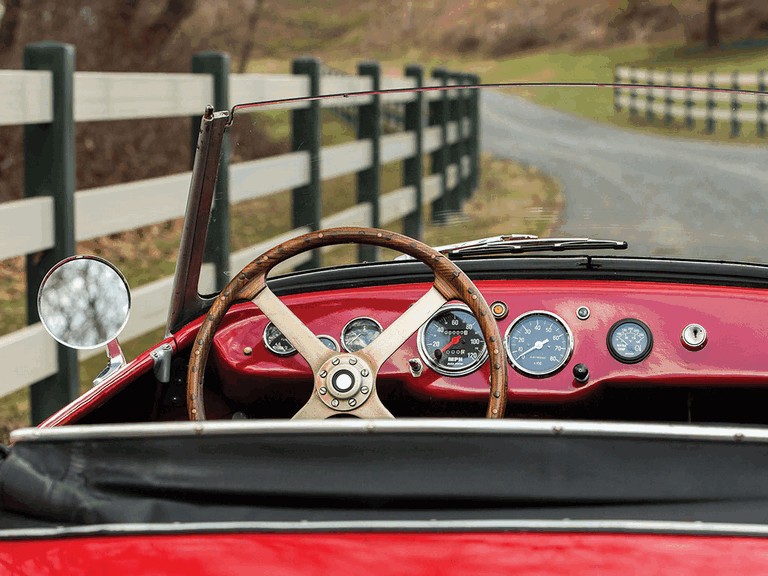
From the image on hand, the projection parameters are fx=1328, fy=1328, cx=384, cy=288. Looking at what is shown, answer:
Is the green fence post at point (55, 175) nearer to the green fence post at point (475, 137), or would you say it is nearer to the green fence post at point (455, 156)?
the green fence post at point (455, 156)

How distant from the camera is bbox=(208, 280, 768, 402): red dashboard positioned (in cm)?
296

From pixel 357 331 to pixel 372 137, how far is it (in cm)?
509

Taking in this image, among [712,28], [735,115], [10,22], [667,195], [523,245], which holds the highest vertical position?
[712,28]

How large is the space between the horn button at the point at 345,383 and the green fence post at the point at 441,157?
86 cm

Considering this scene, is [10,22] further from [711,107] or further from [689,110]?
[711,107]

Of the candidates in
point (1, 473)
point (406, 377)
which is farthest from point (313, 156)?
point (1, 473)

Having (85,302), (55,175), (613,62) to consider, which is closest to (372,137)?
(55,175)

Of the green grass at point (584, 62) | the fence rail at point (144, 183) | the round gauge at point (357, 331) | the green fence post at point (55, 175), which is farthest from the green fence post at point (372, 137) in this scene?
the green grass at point (584, 62)

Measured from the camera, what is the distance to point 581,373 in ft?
9.80

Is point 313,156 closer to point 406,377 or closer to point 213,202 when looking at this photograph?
point 213,202

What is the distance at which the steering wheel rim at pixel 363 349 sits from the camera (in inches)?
99.8

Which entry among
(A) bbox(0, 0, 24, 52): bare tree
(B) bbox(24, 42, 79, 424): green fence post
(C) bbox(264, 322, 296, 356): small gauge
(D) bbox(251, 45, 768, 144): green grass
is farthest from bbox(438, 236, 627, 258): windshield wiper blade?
(D) bbox(251, 45, 768, 144): green grass

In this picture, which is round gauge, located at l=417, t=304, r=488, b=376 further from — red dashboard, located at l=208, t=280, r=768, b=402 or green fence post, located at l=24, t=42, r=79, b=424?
green fence post, located at l=24, t=42, r=79, b=424

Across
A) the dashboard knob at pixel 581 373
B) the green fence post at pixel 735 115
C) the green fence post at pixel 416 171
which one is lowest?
the dashboard knob at pixel 581 373
